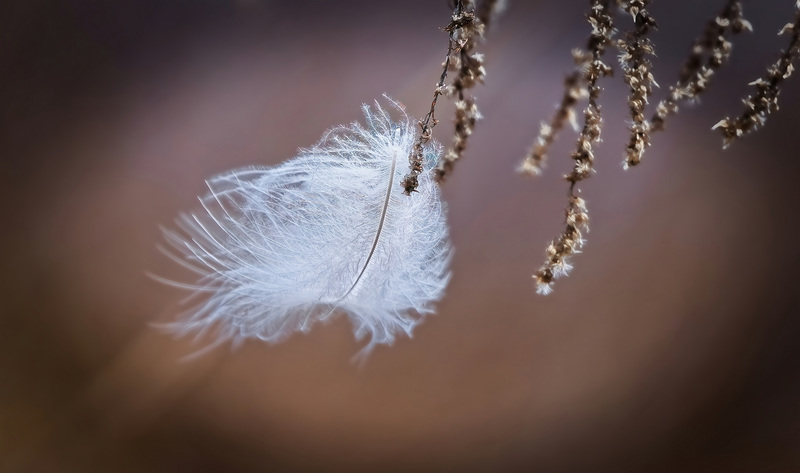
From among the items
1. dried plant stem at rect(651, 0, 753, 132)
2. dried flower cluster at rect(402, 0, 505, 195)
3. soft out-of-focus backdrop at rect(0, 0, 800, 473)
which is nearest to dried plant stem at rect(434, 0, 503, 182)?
dried flower cluster at rect(402, 0, 505, 195)

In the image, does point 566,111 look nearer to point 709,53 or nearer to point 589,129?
point 589,129

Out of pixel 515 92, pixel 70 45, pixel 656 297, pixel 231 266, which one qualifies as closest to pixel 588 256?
pixel 656 297

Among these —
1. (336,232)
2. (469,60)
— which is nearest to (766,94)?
(469,60)

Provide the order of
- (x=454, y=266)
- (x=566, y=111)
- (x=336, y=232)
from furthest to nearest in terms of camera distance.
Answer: (x=454, y=266)
(x=336, y=232)
(x=566, y=111)

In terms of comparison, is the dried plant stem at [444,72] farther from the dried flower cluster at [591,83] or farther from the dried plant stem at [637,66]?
the dried plant stem at [637,66]

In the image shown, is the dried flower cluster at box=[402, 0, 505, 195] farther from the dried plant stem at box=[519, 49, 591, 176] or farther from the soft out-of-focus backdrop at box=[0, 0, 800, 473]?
the soft out-of-focus backdrop at box=[0, 0, 800, 473]
